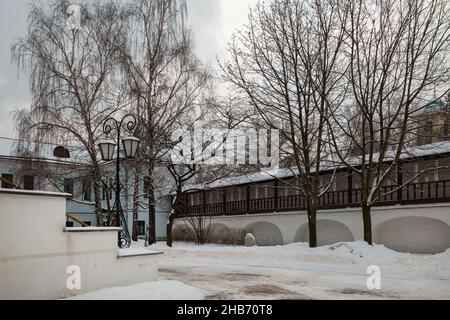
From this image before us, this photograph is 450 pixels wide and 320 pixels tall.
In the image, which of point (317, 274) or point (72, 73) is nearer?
point (317, 274)


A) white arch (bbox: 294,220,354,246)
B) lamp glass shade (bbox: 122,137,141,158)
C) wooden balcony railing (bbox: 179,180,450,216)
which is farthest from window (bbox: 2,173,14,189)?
white arch (bbox: 294,220,354,246)

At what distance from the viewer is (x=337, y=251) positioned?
17703 mm

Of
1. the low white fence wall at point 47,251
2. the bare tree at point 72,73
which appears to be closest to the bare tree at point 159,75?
the bare tree at point 72,73

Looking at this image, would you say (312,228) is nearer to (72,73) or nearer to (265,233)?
(265,233)

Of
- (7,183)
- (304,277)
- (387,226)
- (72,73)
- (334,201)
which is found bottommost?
(304,277)

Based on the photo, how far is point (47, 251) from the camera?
26.4ft

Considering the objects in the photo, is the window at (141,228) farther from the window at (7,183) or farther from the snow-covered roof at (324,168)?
the window at (7,183)

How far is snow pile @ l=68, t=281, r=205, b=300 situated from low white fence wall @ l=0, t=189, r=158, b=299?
408 mm

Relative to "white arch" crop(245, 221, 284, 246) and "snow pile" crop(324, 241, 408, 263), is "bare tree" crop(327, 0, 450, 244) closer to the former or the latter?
"snow pile" crop(324, 241, 408, 263)

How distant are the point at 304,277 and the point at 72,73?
15.9m

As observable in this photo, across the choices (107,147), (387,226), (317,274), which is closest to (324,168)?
(387,226)

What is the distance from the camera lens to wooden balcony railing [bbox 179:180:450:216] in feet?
66.2

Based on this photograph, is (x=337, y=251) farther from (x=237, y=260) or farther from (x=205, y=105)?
(x=205, y=105)

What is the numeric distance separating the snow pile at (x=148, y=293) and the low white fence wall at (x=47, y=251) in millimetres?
408
